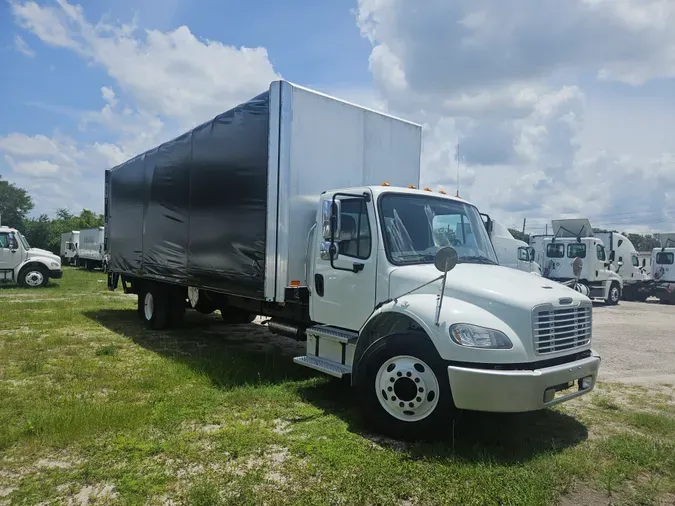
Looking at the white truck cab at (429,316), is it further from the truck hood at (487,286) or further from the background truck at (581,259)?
the background truck at (581,259)

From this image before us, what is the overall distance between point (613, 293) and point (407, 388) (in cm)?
2010

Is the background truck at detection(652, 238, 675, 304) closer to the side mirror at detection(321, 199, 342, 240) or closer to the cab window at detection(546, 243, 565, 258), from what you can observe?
the cab window at detection(546, 243, 565, 258)

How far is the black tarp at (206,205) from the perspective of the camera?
6.63 m

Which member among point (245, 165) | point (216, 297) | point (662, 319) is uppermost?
point (245, 165)

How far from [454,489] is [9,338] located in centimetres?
884

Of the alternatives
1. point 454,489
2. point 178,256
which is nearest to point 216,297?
point 178,256

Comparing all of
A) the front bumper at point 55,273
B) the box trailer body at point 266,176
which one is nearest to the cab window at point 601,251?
the box trailer body at point 266,176

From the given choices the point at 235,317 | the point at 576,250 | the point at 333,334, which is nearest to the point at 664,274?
the point at 576,250

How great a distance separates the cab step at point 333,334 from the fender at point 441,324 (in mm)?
440

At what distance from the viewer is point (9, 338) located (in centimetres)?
939

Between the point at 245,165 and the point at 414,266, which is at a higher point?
the point at 245,165

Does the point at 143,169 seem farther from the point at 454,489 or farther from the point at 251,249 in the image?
the point at 454,489

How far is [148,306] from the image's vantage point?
11.2m

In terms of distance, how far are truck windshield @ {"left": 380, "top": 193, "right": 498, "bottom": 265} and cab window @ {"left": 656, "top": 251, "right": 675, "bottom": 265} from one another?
899 inches
